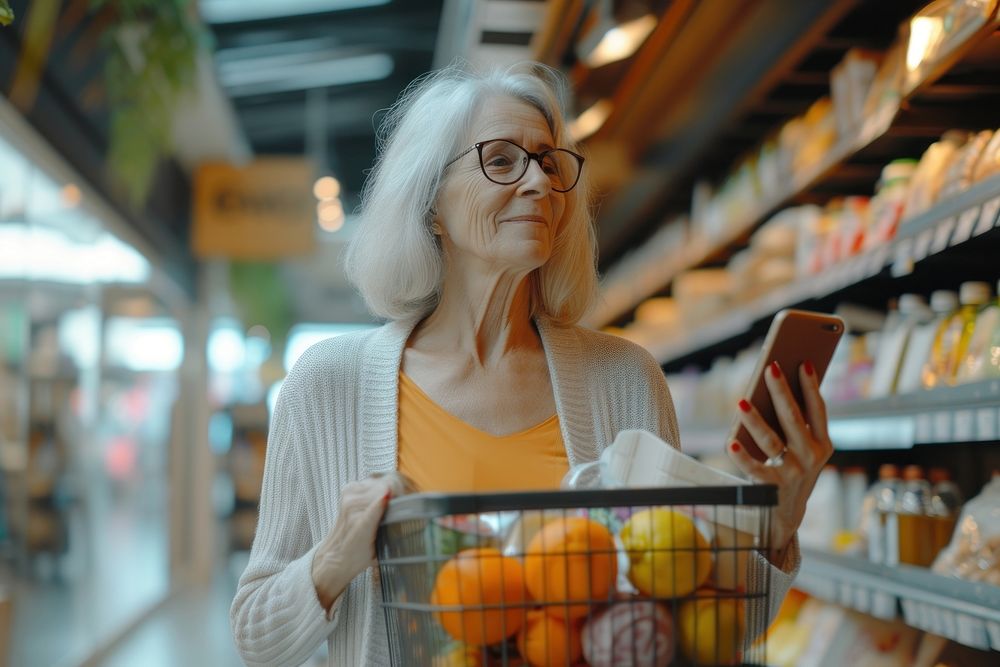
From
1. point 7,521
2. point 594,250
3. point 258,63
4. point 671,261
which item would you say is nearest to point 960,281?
point 594,250

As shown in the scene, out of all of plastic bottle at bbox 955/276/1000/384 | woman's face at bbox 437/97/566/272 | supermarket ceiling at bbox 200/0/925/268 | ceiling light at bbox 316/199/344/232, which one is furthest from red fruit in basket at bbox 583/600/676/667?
ceiling light at bbox 316/199/344/232

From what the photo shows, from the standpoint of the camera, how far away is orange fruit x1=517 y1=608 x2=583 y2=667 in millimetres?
1146

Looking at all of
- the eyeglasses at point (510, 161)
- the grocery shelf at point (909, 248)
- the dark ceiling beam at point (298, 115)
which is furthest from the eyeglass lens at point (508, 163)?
the dark ceiling beam at point (298, 115)

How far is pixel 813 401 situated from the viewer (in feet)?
4.65

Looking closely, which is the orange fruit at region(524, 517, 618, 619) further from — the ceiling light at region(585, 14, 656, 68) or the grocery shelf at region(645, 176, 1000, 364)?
the ceiling light at region(585, 14, 656, 68)

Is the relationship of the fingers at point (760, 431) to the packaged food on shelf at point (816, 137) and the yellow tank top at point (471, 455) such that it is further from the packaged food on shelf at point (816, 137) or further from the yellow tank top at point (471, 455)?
the packaged food on shelf at point (816, 137)

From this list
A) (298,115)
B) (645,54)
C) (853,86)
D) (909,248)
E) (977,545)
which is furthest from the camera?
(298,115)

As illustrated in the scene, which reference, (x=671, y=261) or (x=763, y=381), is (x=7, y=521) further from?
(x=763, y=381)

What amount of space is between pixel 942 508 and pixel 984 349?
0.59m

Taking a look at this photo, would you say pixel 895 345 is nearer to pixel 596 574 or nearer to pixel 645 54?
pixel 596 574

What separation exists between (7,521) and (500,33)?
10.0ft

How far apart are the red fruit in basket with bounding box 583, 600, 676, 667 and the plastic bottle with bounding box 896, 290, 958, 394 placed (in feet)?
5.93

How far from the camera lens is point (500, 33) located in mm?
5172

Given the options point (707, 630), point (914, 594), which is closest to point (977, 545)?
point (914, 594)
